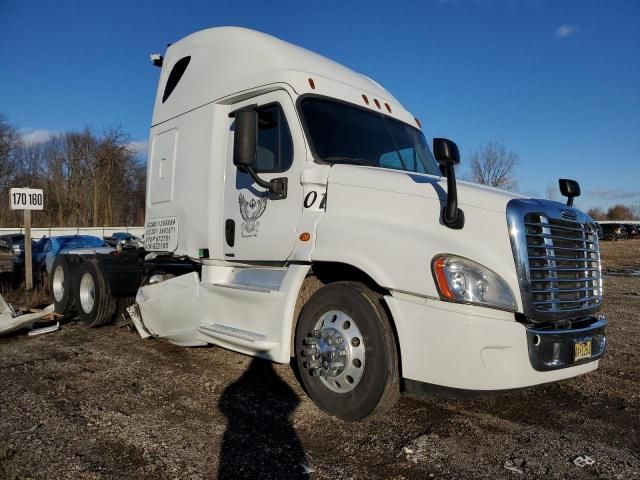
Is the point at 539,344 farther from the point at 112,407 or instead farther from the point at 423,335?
the point at 112,407

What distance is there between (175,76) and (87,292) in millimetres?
3560

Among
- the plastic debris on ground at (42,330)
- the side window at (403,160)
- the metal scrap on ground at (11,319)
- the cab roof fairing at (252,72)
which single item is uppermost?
the cab roof fairing at (252,72)

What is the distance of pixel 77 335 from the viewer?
7223 millimetres

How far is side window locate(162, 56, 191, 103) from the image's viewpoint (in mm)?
6160

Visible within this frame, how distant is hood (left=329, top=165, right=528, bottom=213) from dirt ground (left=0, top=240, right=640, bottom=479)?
144 centimetres

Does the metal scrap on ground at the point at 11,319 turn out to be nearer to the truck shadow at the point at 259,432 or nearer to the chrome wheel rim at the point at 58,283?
the chrome wheel rim at the point at 58,283

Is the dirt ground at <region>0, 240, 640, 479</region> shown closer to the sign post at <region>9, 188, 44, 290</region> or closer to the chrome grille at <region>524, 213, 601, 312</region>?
the chrome grille at <region>524, 213, 601, 312</region>

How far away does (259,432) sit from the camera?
3.76m

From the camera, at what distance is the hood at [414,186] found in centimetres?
368

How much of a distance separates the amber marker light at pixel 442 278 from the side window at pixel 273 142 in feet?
5.69

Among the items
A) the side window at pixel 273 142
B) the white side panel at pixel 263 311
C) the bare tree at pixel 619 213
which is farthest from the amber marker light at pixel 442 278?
the bare tree at pixel 619 213

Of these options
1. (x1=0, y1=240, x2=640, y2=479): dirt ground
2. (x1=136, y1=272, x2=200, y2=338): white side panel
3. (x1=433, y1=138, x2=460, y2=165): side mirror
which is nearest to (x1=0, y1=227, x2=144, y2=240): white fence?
(x1=136, y1=272, x2=200, y2=338): white side panel

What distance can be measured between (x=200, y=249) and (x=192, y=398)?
5.32 ft

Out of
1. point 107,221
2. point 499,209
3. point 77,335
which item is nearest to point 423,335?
point 499,209
